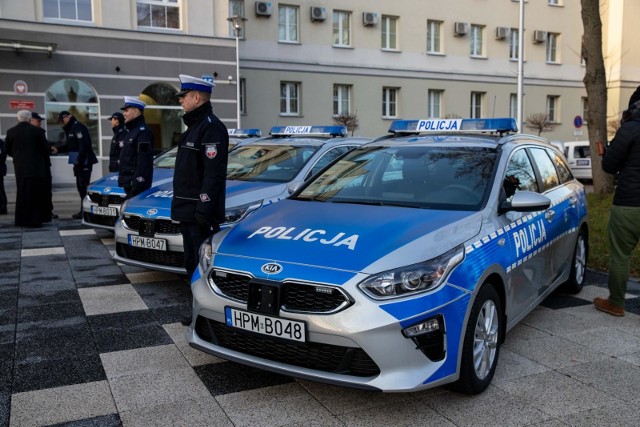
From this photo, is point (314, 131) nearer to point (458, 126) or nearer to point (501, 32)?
point (458, 126)

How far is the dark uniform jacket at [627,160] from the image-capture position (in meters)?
4.94

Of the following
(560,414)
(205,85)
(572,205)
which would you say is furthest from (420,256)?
(572,205)

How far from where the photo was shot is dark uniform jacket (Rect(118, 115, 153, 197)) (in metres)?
6.95

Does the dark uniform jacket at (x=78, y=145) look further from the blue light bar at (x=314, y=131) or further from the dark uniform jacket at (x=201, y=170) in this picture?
the dark uniform jacket at (x=201, y=170)

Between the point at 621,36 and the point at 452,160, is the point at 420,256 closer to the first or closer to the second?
the point at 452,160

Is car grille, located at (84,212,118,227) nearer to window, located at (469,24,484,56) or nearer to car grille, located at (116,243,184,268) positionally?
car grille, located at (116,243,184,268)

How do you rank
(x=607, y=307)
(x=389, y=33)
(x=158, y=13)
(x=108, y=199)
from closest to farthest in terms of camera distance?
(x=607, y=307), (x=108, y=199), (x=158, y=13), (x=389, y=33)

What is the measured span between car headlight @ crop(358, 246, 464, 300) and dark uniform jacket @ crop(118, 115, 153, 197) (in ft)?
14.6

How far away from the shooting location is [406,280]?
Answer: 10.6 feet

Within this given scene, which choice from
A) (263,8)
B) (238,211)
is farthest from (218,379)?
(263,8)

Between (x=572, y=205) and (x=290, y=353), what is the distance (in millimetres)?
3519

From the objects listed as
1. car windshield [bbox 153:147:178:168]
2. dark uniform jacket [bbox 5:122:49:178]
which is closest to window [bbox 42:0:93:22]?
dark uniform jacket [bbox 5:122:49:178]

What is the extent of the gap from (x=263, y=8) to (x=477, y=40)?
11.8m

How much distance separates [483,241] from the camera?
3.70m
